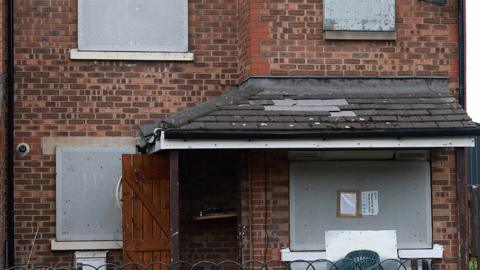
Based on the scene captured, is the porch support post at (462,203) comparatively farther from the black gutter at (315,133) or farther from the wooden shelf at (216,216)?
the wooden shelf at (216,216)

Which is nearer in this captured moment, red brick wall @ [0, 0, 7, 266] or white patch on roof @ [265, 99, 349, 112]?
white patch on roof @ [265, 99, 349, 112]

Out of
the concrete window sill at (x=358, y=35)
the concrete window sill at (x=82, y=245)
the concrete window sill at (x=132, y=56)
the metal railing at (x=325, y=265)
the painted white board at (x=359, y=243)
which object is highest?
the concrete window sill at (x=358, y=35)

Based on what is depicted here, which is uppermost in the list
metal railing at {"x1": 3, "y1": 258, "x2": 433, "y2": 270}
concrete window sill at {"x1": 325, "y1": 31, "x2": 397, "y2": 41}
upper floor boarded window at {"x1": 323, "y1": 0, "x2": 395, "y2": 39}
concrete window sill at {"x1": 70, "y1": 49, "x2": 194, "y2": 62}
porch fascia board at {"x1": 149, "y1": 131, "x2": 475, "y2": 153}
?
upper floor boarded window at {"x1": 323, "y1": 0, "x2": 395, "y2": 39}

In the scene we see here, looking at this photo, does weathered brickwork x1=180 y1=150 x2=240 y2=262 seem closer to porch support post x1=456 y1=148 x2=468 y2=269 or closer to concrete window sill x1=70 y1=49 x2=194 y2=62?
concrete window sill x1=70 y1=49 x2=194 y2=62

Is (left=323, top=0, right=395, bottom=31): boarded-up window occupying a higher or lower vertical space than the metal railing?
higher

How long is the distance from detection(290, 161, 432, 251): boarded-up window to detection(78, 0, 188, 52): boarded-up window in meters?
2.40

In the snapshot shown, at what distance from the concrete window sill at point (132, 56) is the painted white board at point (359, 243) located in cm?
307

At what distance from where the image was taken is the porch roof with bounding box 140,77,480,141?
1068cm

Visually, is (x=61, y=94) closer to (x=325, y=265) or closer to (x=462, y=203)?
(x=325, y=265)

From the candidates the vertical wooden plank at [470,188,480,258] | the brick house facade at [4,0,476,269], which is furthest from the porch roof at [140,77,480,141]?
the vertical wooden plank at [470,188,480,258]

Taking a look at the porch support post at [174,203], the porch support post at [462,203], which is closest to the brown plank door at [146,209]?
the porch support post at [174,203]

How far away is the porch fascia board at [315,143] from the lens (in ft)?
34.9

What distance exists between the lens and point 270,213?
38.6ft

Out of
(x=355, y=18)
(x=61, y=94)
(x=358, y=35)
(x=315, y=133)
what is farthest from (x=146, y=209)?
(x=355, y=18)
